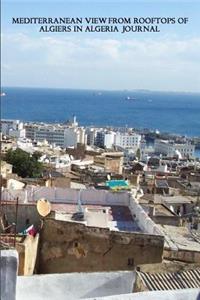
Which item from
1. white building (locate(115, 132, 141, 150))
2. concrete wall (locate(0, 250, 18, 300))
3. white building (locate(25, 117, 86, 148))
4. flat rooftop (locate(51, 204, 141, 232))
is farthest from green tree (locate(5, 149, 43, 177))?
white building (locate(115, 132, 141, 150))

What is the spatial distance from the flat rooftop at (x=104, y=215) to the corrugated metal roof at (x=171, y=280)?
16.7ft

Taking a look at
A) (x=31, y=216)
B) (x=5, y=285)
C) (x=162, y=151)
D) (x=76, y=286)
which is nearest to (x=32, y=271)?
(x=31, y=216)

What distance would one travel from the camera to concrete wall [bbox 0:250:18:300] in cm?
551

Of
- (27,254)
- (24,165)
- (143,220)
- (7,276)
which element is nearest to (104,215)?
(143,220)

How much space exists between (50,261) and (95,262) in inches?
36.1

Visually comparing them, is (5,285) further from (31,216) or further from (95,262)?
(31,216)

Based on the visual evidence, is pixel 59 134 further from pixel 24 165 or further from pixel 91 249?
pixel 91 249

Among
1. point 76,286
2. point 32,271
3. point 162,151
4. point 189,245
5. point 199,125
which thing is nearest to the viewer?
point 76,286

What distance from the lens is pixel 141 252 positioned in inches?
440

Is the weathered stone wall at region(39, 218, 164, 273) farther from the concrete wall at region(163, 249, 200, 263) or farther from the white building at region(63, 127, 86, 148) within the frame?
the white building at region(63, 127, 86, 148)

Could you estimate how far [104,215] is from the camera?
13.0 m

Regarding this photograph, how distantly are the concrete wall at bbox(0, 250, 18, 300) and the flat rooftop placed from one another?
694cm

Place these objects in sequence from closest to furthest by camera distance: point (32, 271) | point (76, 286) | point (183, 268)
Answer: point (76, 286) → point (183, 268) → point (32, 271)

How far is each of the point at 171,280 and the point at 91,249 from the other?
13.9 feet
